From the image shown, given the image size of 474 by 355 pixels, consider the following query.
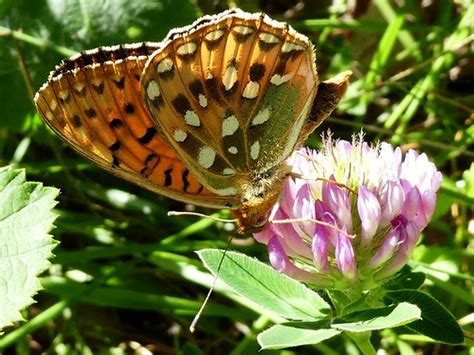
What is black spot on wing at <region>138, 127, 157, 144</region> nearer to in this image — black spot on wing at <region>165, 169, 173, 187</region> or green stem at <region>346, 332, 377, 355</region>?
black spot on wing at <region>165, 169, 173, 187</region>

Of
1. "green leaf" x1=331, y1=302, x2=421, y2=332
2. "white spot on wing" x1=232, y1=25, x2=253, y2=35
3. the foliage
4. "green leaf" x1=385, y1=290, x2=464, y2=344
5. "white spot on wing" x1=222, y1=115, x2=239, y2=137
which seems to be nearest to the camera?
"green leaf" x1=331, y1=302, x2=421, y2=332

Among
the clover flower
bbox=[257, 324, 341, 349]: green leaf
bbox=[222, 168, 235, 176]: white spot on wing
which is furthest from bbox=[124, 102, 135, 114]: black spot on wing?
bbox=[257, 324, 341, 349]: green leaf

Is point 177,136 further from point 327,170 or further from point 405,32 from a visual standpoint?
point 405,32

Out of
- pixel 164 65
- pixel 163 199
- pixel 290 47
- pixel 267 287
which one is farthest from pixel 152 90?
pixel 163 199

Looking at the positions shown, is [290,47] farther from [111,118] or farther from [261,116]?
[111,118]

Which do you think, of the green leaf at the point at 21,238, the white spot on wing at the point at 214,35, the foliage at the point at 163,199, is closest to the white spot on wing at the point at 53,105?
the green leaf at the point at 21,238

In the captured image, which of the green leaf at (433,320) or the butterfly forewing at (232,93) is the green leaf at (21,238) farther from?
the green leaf at (433,320)
